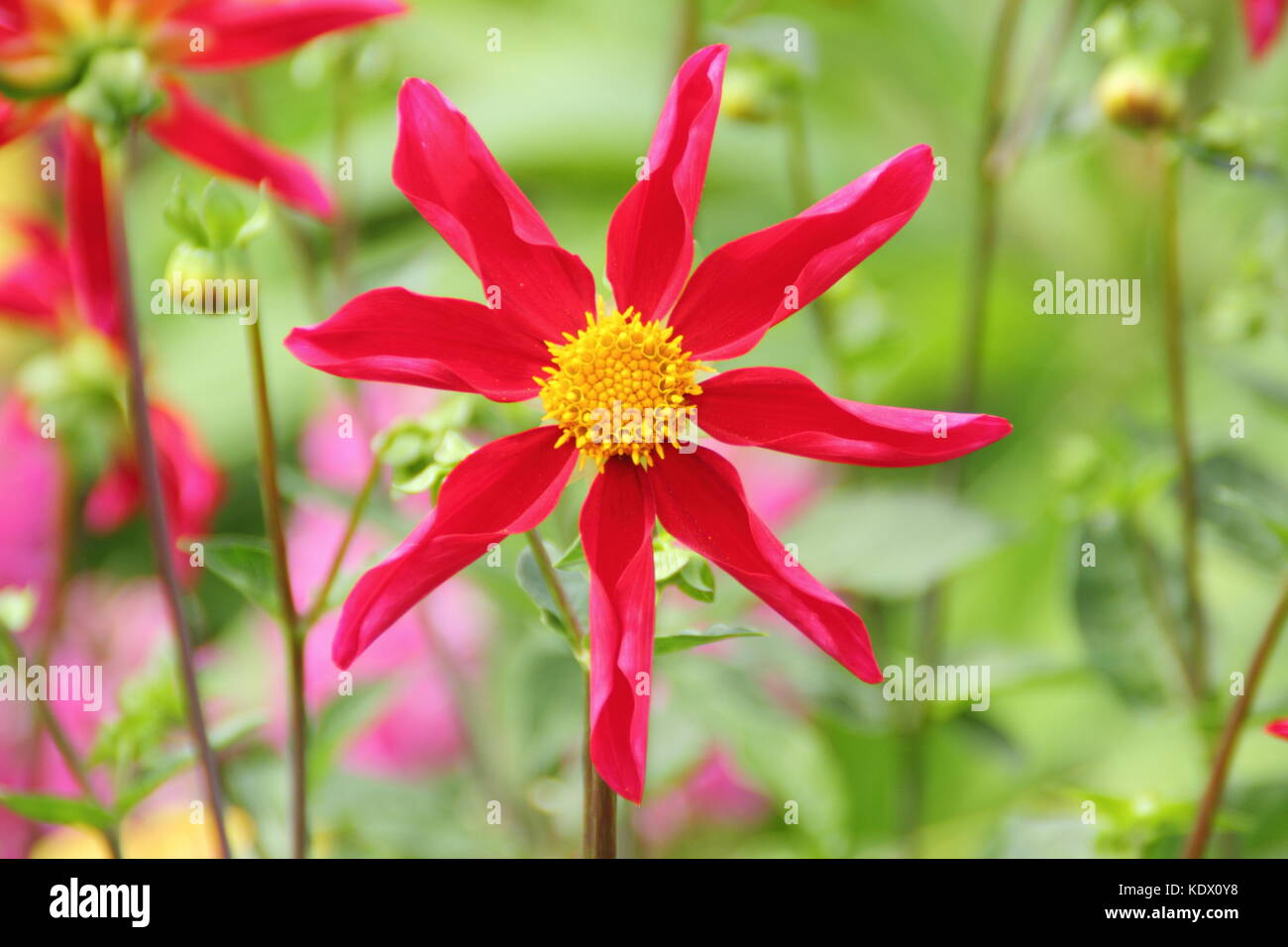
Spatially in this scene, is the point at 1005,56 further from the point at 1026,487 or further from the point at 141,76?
the point at 1026,487

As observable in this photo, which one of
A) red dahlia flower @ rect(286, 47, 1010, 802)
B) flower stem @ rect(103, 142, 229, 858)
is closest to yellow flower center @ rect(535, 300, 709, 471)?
red dahlia flower @ rect(286, 47, 1010, 802)

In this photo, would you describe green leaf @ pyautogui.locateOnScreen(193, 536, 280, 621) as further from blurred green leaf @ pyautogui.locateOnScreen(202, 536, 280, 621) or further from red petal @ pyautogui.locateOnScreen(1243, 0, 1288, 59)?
red petal @ pyautogui.locateOnScreen(1243, 0, 1288, 59)

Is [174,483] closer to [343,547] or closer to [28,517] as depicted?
[343,547]

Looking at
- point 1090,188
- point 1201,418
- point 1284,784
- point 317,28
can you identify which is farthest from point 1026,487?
point 317,28

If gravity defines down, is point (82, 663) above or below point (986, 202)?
below

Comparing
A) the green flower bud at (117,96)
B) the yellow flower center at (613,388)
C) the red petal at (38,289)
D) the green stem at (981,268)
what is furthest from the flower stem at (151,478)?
the green stem at (981,268)
